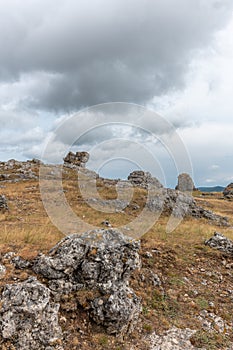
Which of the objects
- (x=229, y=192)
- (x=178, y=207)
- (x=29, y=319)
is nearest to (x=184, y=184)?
(x=229, y=192)

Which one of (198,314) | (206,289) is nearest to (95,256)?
(198,314)

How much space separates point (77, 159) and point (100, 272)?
6943 centimetres

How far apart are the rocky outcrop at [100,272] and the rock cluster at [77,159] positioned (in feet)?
216

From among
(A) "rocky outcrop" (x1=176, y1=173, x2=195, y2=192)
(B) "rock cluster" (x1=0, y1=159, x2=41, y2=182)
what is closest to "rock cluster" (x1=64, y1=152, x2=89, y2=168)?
(B) "rock cluster" (x1=0, y1=159, x2=41, y2=182)

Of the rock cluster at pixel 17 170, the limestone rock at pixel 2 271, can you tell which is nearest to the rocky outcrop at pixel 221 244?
the limestone rock at pixel 2 271

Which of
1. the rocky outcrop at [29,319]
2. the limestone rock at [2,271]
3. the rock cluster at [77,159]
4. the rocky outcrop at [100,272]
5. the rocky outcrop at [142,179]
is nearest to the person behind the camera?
the rocky outcrop at [29,319]

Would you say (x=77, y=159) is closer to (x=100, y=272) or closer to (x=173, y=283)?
(x=173, y=283)

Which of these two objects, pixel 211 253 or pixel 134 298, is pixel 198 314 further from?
pixel 211 253

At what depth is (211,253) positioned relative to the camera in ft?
57.8

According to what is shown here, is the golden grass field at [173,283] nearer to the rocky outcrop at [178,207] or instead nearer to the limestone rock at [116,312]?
the limestone rock at [116,312]

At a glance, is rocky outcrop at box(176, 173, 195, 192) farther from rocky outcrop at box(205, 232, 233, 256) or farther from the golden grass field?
rocky outcrop at box(205, 232, 233, 256)

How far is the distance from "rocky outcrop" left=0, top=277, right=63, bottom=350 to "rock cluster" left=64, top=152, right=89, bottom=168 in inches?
2684

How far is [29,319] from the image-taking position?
347 inches

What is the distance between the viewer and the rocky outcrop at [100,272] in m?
9.95
